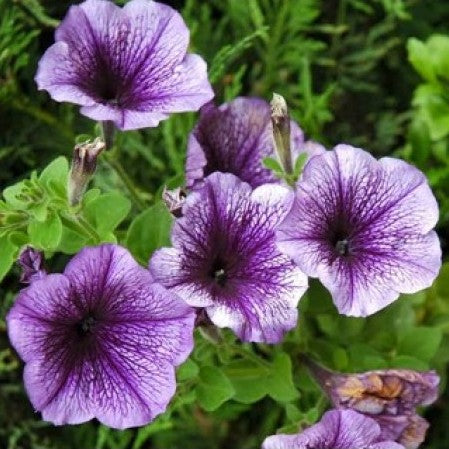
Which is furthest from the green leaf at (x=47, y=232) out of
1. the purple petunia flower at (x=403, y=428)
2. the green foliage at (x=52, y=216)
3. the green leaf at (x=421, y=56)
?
the green leaf at (x=421, y=56)

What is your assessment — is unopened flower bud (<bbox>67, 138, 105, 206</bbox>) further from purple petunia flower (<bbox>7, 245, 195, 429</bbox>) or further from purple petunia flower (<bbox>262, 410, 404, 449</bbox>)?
purple petunia flower (<bbox>262, 410, 404, 449</bbox>)

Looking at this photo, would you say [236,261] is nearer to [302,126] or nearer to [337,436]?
[337,436]

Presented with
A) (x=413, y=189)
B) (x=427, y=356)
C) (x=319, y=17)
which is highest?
(x=413, y=189)

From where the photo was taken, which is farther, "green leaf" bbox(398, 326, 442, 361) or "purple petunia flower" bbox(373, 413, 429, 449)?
"green leaf" bbox(398, 326, 442, 361)

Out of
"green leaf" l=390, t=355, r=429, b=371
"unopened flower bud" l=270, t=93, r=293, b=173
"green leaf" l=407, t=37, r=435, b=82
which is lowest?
"green leaf" l=390, t=355, r=429, b=371

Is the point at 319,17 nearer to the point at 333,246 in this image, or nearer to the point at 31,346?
the point at 333,246

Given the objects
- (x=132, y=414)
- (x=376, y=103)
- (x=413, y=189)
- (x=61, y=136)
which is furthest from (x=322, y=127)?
(x=132, y=414)

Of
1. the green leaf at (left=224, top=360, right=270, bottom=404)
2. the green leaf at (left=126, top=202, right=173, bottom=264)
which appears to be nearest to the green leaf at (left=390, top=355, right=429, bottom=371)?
the green leaf at (left=224, top=360, right=270, bottom=404)
